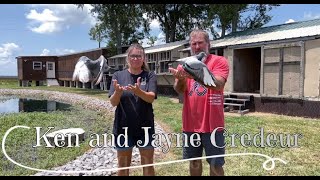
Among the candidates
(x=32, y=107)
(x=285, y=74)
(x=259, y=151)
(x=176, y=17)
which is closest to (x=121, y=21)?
(x=176, y=17)

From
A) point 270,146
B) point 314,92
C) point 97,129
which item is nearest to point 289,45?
point 314,92

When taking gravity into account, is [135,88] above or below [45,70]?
below

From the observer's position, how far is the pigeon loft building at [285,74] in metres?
10.4

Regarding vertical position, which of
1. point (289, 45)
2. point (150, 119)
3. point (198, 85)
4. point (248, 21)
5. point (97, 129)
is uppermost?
point (248, 21)

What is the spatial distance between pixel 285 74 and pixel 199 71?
8.61 meters

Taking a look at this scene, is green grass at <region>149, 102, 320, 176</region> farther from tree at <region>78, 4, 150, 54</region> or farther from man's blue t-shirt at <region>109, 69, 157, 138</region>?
tree at <region>78, 4, 150, 54</region>

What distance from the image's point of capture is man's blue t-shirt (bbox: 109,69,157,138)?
148 inches

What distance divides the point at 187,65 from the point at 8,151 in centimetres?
546

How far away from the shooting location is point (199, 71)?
3428mm

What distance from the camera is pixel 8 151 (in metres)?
7.43

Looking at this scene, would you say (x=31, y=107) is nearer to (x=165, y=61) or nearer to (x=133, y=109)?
(x=165, y=61)

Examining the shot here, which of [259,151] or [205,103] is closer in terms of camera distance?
[205,103]
